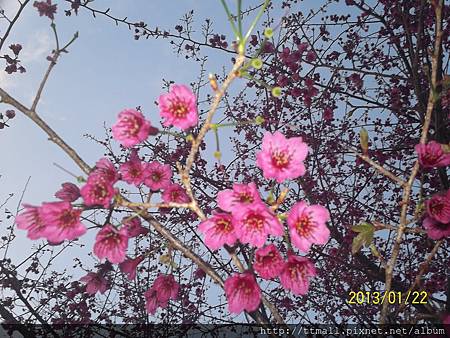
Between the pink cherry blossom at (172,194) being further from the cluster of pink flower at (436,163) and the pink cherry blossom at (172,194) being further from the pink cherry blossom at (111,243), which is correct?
the cluster of pink flower at (436,163)

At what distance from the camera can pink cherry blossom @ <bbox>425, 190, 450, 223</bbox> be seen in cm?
164

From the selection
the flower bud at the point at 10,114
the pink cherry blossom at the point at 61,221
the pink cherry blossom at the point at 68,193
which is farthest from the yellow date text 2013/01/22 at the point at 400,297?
the flower bud at the point at 10,114

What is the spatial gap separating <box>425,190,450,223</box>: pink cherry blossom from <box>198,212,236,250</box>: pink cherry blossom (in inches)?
34.3

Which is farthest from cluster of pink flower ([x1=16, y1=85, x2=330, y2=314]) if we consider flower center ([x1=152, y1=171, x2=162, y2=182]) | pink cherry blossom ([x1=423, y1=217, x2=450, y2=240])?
pink cherry blossom ([x1=423, y1=217, x2=450, y2=240])

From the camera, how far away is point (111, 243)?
1.62 meters

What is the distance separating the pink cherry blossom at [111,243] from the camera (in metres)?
1.53

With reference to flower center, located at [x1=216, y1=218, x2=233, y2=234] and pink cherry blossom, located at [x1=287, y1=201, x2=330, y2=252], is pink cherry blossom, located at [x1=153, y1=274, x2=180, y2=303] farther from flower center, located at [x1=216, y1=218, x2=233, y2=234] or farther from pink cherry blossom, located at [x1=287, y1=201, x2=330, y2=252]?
pink cherry blossom, located at [x1=287, y1=201, x2=330, y2=252]

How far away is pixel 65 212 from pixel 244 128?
466 cm

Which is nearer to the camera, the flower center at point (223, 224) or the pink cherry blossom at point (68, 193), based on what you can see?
the flower center at point (223, 224)

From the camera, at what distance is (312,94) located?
4816mm

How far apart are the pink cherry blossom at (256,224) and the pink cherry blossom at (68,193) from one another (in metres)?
0.78

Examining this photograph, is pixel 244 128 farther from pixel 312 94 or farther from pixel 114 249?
pixel 114 249

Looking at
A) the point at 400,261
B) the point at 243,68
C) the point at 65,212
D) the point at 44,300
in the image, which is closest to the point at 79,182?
the point at 65,212

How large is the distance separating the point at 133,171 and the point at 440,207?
140 cm
